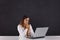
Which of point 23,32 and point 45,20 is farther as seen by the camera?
point 45,20

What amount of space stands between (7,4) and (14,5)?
0.22 m

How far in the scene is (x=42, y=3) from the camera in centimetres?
530

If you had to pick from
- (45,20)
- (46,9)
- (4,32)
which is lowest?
(4,32)

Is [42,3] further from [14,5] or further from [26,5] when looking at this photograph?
[14,5]

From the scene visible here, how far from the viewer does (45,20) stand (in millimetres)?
5344

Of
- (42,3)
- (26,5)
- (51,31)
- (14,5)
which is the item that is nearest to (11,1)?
(14,5)

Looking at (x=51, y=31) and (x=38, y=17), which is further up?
(x=38, y=17)

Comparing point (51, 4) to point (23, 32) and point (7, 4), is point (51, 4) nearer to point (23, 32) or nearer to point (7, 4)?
point (7, 4)

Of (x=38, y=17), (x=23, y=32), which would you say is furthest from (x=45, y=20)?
(x=23, y=32)

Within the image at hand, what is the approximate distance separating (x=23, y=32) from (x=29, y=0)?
1555 millimetres

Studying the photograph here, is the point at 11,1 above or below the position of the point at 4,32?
above

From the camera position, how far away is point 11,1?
5.27m

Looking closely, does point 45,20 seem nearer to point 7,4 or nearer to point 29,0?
point 29,0

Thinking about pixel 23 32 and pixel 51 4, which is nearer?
pixel 23 32
